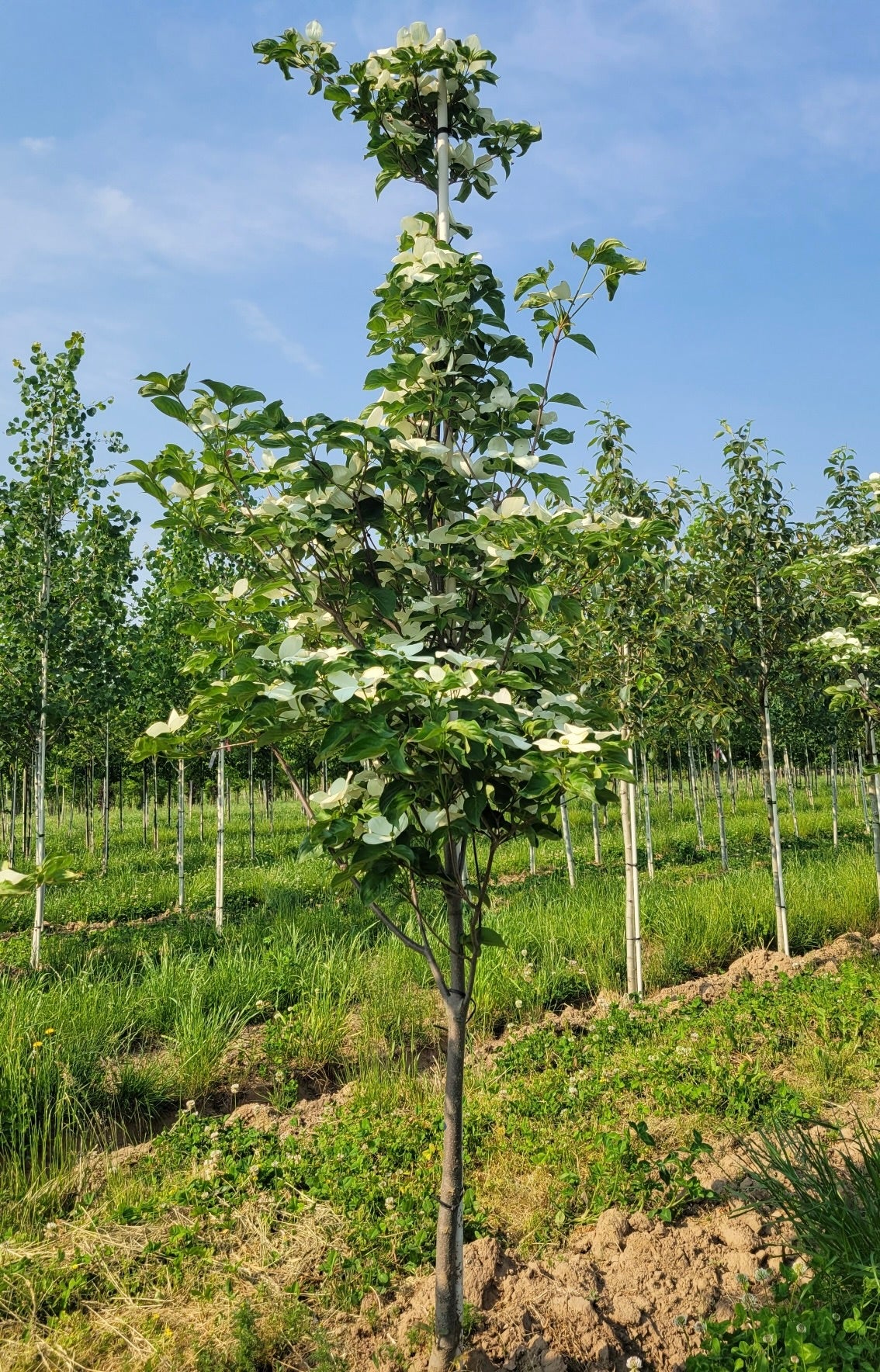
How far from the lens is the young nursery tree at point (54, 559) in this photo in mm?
7895

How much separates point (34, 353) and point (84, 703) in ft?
11.6

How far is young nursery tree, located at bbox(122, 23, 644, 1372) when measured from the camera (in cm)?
191

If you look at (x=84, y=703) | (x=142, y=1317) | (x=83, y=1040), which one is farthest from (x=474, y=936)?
(x=84, y=703)

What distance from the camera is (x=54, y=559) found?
26.6ft

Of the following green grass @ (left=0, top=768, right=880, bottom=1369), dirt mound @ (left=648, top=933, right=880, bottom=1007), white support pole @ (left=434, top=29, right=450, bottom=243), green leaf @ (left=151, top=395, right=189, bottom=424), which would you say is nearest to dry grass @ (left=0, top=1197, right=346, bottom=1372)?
green grass @ (left=0, top=768, right=880, bottom=1369)

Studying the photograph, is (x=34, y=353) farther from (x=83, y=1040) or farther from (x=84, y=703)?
(x=83, y=1040)

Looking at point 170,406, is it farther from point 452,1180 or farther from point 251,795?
point 251,795

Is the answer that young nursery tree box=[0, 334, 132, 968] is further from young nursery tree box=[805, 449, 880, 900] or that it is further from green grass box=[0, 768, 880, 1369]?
young nursery tree box=[805, 449, 880, 900]

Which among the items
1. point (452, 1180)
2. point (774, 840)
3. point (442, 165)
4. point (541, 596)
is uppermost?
point (442, 165)

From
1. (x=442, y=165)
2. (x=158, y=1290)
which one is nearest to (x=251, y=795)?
(x=158, y=1290)

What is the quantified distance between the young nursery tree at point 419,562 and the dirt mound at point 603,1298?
30 centimetres

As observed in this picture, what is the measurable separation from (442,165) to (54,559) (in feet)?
21.8

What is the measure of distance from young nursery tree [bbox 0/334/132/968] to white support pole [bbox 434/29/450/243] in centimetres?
627

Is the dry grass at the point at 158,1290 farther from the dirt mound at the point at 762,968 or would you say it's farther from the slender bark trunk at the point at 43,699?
the slender bark trunk at the point at 43,699
